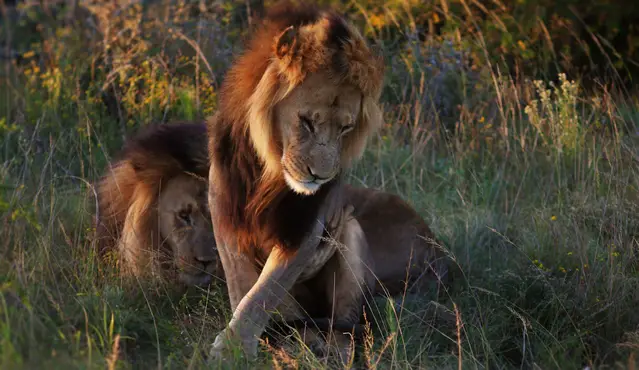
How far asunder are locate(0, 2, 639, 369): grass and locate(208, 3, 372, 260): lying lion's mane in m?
0.43

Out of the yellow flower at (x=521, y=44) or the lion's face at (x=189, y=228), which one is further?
the yellow flower at (x=521, y=44)

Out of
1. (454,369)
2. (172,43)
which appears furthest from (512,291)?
(172,43)

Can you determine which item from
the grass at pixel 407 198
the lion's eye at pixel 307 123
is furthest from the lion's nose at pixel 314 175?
the grass at pixel 407 198

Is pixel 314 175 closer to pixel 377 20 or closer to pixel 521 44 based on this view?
pixel 521 44

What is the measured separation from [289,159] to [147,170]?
3.99ft

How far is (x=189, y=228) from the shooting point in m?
4.55

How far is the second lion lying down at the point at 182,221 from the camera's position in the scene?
4.52m

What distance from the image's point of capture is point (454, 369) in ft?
12.0

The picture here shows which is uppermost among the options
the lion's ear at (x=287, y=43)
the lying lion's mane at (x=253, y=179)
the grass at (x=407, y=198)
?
the lion's ear at (x=287, y=43)

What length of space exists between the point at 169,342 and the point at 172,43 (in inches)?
150

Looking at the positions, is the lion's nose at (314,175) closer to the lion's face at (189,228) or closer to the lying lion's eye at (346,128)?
the lying lion's eye at (346,128)

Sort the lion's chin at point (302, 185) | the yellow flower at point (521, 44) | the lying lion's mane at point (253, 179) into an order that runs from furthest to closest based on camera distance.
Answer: the yellow flower at point (521, 44) < the lying lion's mane at point (253, 179) < the lion's chin at point (302, 185)

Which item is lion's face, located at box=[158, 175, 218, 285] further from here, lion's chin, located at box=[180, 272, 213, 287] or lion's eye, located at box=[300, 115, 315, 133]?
lion's eye, located at box=[300, 115, 315, 133]

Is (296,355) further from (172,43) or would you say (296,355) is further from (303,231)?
(172,43)
